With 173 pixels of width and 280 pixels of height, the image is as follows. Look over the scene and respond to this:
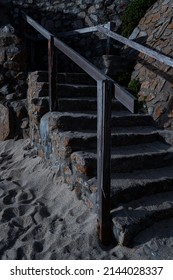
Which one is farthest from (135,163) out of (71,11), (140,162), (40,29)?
(71,11)

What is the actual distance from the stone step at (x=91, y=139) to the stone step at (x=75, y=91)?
950 mm

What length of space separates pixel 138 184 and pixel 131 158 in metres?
0.41

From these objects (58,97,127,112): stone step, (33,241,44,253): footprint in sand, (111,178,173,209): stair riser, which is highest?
(58,97,127,112): stone step

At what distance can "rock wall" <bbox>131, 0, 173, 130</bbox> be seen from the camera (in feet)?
14.2

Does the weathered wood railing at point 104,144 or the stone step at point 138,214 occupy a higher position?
the weathered wood railing at point 104,144

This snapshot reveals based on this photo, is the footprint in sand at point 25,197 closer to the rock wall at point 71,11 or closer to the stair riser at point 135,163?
the stair riser at point 135,163

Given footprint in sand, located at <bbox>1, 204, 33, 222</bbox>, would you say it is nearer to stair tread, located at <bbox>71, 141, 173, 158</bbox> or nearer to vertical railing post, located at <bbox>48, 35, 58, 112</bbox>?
stair tread, located at <bbox>71, 141, 173, 158</bbox>

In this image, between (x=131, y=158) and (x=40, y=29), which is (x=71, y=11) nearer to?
(x=40, y=29)

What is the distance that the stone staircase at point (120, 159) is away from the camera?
8.93ft

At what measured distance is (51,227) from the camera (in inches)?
109

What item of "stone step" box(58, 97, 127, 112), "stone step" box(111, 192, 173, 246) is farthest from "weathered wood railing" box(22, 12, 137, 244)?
"stone step" box(58, 97, 127, 112)

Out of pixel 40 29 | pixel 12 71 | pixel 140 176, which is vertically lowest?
pixel 140 176

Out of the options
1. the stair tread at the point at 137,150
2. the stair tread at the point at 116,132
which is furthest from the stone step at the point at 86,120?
the stair tread at the point at 137,150

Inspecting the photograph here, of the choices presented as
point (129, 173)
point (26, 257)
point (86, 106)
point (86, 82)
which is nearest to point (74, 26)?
point (86, 82)
